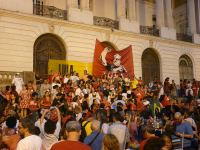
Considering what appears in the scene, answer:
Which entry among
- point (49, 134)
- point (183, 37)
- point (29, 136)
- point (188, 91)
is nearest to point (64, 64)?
point (188, 91)

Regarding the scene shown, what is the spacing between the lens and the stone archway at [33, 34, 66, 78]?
Answer: 16891 millimetres

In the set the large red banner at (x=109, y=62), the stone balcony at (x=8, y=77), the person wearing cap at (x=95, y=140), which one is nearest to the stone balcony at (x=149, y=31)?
the large red banner at (x=109, y=62)

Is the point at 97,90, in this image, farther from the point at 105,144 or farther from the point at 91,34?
the point at 105,144

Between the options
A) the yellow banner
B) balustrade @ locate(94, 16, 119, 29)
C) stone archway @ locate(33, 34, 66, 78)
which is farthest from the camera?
balustrade @ locate(94, 16, 119, 29)

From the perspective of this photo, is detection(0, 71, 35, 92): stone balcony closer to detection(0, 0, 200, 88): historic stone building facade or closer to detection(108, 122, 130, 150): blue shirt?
detection(0, 0, 200, 88): historic stone building facade

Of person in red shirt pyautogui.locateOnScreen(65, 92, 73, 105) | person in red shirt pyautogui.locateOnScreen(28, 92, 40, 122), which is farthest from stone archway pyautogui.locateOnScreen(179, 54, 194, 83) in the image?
person in red shirt pyautogui.locateOnScreen(28, 92, 40, 122)

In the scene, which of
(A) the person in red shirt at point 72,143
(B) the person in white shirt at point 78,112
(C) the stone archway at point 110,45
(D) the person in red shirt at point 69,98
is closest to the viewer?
(A) the person in red shirt at point 72,143

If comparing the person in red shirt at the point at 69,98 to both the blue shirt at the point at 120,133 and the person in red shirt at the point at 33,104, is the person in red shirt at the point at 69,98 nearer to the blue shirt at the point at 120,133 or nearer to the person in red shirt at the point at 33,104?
the person in red shirt at the point at 33,104

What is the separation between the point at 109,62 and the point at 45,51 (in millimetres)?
5059

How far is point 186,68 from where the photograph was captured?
26.6 meters

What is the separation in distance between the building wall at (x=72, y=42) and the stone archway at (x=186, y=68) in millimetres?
862

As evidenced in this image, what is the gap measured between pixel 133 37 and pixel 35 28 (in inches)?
366

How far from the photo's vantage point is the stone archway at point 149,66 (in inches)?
906

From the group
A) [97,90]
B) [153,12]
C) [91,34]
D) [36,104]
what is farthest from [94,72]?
[153,12]
